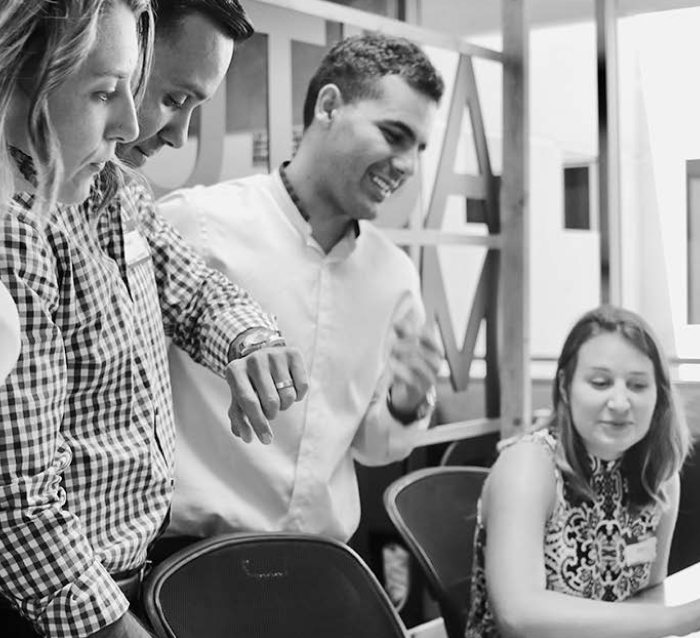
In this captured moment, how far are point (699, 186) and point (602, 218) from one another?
13.1 inches

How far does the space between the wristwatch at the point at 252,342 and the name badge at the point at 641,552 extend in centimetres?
100

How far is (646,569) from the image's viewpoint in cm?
213

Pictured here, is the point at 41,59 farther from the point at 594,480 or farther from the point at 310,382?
the point at 594,480

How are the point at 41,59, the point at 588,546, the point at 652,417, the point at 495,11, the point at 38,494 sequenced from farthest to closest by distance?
the point at 495,11 → the point at 652,417 → the point at 588,546 → the point at 38,494 → the point at 41,59

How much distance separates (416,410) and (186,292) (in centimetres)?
52

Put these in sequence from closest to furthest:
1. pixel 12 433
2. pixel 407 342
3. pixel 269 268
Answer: pixel 12 433, pixel 407 342, pixel 269 268

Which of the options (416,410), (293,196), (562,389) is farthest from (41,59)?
(562,389)

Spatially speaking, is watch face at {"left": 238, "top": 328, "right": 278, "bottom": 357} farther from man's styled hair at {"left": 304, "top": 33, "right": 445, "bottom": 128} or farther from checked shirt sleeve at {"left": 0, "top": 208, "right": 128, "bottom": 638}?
man's styled hair at {"left": 304, "top": 33, "right": 445, "bottom": 128}

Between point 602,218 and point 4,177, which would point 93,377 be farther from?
point 602,218

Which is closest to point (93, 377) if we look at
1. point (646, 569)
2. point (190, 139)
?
point (190, 139)

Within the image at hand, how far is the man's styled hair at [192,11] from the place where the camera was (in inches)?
57.9

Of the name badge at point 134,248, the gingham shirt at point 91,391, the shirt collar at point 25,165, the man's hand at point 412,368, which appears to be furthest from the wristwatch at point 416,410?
the shirt collar at point 25,165

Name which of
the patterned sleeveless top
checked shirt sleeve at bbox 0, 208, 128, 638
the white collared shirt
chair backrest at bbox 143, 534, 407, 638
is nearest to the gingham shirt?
checked shirt sleeve at bbox 0, 208, 128, 638

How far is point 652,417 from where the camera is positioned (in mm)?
2156
